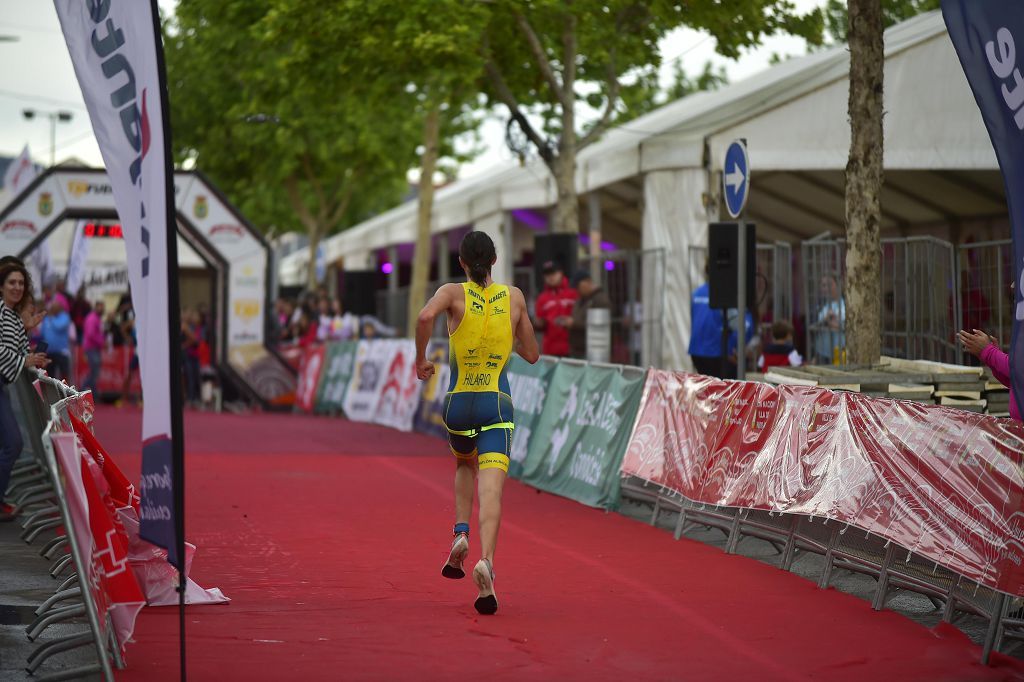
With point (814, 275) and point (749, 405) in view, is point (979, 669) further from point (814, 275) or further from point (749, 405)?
point (814, 275)

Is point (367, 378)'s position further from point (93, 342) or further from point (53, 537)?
point (53, 537)

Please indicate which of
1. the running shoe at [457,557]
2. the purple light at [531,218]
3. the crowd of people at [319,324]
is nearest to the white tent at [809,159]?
the purple light at [531,218]

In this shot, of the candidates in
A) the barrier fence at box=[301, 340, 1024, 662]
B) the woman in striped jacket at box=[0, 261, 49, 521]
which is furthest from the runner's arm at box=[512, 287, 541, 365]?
the woman in striped jacket at box=[0, 261, 49, 521]

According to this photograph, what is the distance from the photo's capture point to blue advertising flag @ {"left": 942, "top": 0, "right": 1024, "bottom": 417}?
5797 mm

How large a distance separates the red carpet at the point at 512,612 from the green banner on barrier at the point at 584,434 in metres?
0.37

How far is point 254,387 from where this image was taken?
30.8m

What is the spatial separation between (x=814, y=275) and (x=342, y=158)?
2917cm

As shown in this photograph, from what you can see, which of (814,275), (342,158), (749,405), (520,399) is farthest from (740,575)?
(342,158)

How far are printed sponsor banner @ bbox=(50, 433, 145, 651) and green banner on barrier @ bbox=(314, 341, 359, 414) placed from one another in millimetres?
20301

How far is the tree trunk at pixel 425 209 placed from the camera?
3331 cm

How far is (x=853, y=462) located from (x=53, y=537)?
Result: 5.32m

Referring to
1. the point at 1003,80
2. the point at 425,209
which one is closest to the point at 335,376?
the point at 425,209

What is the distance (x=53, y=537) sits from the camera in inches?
412

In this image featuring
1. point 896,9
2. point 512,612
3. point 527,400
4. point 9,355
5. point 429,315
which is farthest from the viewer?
point 896,9
